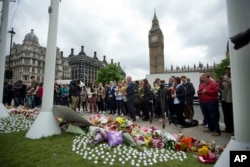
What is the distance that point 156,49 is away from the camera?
364 feet

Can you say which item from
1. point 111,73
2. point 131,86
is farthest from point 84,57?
point 131,86

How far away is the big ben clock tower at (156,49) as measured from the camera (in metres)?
109

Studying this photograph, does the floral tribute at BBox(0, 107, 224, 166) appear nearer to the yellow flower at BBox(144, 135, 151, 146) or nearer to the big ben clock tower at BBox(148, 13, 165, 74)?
the yellow flower at BBox(144, 135, 151, 146)

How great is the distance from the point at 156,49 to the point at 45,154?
11222 centimetres

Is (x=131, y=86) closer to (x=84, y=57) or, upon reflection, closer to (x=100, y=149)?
(x=100, y=149)

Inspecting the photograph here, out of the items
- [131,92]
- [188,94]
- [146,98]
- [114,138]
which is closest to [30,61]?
[131,92]

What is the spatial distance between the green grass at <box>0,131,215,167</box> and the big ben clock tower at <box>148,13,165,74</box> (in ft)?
352

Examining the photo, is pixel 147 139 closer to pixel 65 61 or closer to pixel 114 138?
pixel 114 138

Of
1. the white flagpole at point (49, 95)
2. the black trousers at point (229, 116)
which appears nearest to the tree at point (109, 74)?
the black trousers at point (229, 116)

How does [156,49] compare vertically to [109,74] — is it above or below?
above

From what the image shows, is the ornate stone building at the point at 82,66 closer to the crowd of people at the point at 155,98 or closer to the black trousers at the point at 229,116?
the crowd of people at the point at 155,98

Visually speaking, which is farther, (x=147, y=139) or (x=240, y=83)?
(x=147, y=139)

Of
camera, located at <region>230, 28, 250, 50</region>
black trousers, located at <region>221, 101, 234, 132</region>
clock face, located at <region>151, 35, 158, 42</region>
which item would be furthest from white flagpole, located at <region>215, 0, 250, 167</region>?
clock face, located at <region>151, 35, 158, 42</region>

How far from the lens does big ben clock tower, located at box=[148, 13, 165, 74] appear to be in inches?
4277
